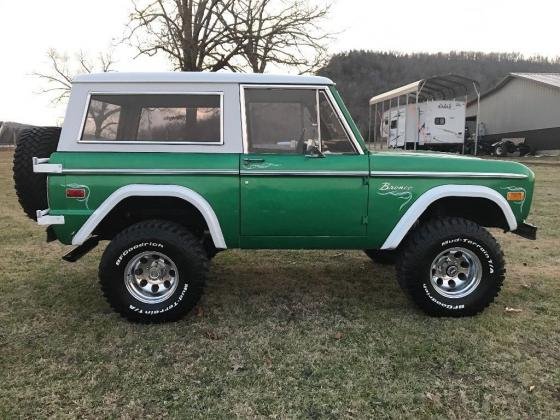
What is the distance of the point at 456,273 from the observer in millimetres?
4160

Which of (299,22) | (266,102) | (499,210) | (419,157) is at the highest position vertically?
(299,22)

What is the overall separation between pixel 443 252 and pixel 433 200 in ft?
1.48

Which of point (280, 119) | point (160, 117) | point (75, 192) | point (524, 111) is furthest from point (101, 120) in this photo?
point (524, 111)

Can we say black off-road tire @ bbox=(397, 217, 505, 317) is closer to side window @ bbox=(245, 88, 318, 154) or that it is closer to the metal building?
side window @ bbox=(245, 88, 318, 154)

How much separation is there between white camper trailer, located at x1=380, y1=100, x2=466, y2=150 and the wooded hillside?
1736 cm

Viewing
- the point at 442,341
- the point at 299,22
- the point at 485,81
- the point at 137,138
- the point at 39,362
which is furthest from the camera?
the point at 485,81

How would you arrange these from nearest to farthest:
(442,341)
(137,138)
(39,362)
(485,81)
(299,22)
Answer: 1. (39,362)
2. (442,341)
3. (137,138)
4. (299,22)
5. (485,81)

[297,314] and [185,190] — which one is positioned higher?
[185,190]

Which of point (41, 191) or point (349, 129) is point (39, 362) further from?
point (349, 129)

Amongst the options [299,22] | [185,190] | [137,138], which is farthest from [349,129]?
[299,22]

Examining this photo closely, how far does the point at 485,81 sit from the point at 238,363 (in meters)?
59.5

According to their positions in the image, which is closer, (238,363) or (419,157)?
(238,363)

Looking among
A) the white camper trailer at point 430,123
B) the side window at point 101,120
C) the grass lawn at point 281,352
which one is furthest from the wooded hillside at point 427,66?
the side window at point 101,120

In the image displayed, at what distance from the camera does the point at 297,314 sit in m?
4.18
